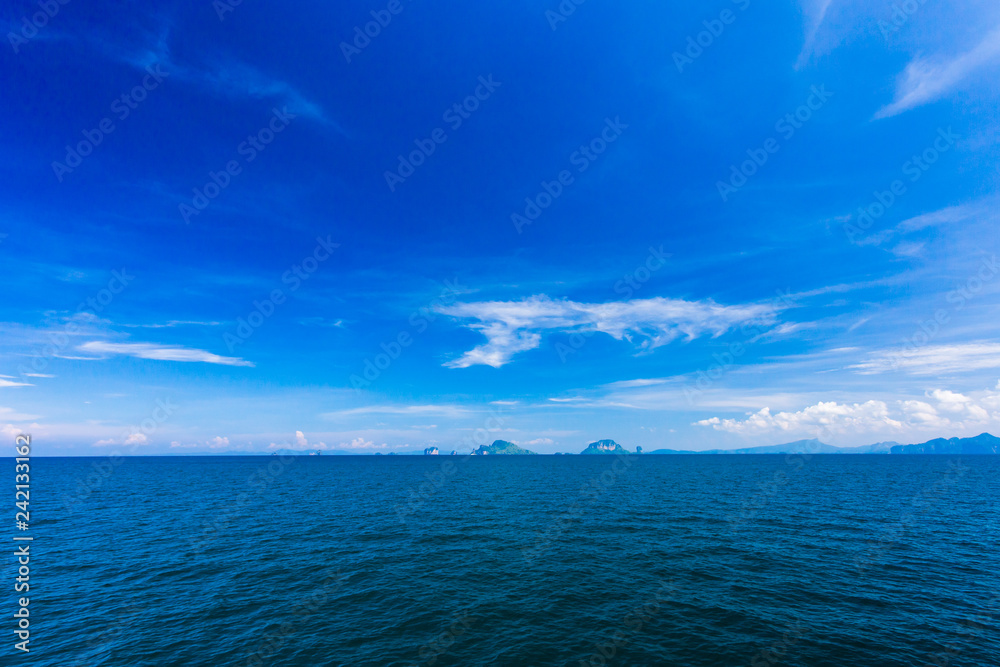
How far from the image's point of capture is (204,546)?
4478 cm

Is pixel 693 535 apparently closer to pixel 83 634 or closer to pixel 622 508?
pixel 622 508

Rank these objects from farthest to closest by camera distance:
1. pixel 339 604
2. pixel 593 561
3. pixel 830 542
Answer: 1. pixel 830 542
2. pixel 593 561
3. pixel 339 604

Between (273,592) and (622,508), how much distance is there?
55280 millimetres

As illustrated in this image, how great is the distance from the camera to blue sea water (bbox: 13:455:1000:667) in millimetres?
24391

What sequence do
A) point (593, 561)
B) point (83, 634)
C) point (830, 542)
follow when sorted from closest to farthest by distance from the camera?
point (83, 634), point (593, 561), point (830, 542)

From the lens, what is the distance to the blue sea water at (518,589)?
80.0ft

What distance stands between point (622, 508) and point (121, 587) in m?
65.9

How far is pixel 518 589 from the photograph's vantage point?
33.1 meters

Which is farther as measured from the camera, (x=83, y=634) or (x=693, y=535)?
(x=693, y=535)

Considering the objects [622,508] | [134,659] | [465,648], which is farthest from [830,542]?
[134,659]

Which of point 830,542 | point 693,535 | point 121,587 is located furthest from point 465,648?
point 830,542

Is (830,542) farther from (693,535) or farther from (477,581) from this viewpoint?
(477,581)

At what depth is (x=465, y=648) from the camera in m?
24.8

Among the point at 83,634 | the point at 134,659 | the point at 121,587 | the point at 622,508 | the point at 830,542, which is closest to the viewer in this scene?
the point at 134,659
